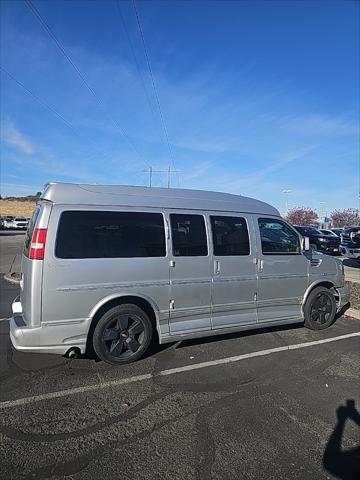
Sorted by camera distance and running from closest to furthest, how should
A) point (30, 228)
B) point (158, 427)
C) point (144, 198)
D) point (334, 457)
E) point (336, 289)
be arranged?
point (334, 457) < point (158, 427) < point (30, 228) < point (144, 198) < point (336, 289)

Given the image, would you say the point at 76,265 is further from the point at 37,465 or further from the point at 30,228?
the point at 37,465

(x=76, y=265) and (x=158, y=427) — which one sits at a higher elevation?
(x=76, y=265)

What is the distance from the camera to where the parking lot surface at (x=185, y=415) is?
2812 millimetres

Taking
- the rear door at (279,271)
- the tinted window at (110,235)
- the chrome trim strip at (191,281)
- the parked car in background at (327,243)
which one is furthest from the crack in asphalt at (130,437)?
the parked car in background at (327,243)

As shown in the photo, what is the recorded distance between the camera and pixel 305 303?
618 cm

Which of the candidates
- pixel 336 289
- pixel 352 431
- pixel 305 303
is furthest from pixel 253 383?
pixel 336 289

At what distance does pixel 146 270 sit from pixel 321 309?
3383mm

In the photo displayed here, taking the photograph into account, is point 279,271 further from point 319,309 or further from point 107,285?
point 107,285

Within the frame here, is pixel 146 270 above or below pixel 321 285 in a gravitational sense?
above

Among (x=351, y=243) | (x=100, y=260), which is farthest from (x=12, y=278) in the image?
(x=351, y=243)

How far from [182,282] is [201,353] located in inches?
40.9

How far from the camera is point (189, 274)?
16.3 ft

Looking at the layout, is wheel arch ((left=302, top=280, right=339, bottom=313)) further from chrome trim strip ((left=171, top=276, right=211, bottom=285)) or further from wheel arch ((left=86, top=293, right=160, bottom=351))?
wheel arch ((left=86, top=293, right=160, bottom=351))

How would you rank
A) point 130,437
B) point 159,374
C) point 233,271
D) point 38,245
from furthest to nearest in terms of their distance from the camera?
point 233,271
point 159,374
point 38,245
point 130,437
